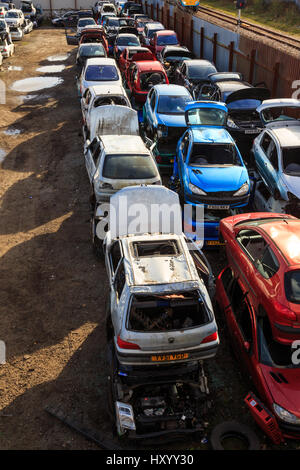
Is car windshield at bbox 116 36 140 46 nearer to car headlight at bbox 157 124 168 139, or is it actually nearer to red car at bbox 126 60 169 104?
red car at bbox 126 60 169 104

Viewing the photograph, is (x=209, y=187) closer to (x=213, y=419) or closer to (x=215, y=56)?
(x=213, y=419)

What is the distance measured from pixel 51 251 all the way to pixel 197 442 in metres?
5.30

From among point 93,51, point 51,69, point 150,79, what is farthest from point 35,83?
point 150,79

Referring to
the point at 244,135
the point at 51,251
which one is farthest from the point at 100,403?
the point at 244,135

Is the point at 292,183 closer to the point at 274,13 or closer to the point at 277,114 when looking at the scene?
the point at 277,114

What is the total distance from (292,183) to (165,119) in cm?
500

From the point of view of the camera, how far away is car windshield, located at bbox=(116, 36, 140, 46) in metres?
23.2

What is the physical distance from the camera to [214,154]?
34.5 ft

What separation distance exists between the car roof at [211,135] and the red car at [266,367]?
16.0ft

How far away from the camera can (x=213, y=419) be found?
576 cm

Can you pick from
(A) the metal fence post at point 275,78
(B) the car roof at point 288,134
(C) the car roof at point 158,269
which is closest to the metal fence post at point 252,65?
(A) the metal fence post at point 275,78

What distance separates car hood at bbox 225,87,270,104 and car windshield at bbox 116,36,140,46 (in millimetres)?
12040

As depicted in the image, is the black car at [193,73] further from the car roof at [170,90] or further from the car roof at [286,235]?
the car roof at [286,235]

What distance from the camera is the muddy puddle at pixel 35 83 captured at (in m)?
21.0
